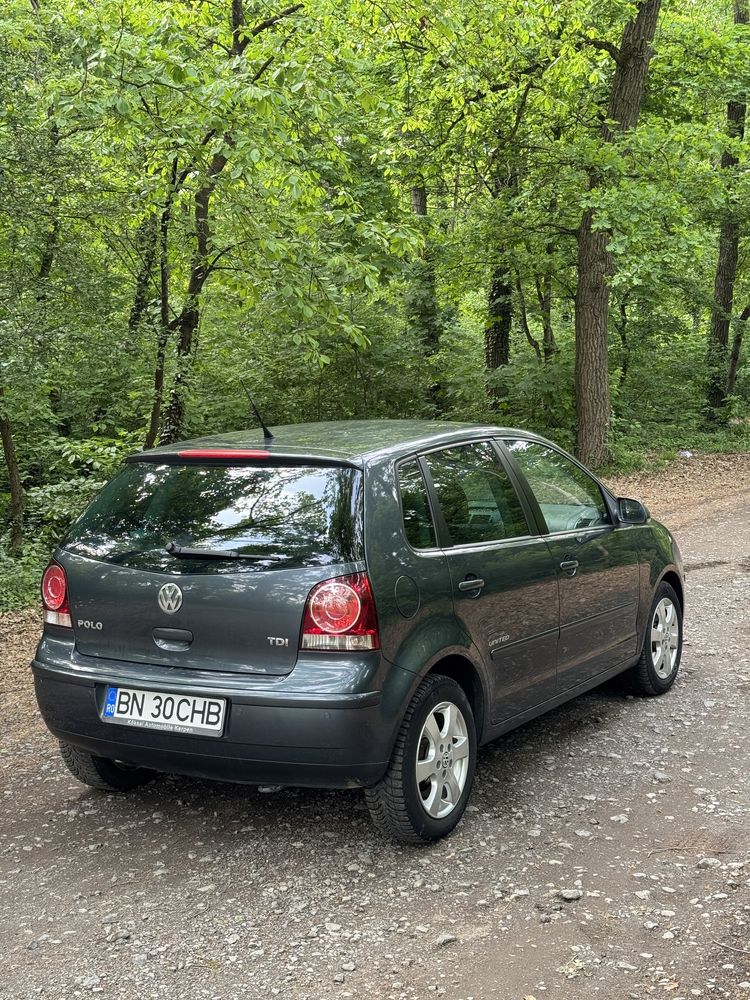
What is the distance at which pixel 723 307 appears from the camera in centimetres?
2344

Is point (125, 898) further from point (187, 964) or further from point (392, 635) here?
point (392, 635)

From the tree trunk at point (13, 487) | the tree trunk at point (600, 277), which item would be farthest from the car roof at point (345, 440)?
the tree trunk at point (600, 277)

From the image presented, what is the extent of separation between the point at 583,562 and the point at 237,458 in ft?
6.57

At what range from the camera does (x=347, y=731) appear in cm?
354

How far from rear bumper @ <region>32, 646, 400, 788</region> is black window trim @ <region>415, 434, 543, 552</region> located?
0.77m

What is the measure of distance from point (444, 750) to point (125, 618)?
1.41m

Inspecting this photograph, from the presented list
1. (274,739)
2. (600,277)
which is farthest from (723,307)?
(274,739)

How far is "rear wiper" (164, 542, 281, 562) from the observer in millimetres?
3723

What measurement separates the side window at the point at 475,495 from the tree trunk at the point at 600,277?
11.3m

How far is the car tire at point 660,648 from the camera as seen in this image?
5789 mm

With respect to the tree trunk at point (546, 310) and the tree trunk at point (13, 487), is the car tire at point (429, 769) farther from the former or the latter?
A: the tree trunk at point (546, 310)

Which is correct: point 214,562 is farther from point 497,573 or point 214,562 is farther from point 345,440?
point 497,573

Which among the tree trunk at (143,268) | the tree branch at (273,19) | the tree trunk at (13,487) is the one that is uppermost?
the tree branch at (273,19)

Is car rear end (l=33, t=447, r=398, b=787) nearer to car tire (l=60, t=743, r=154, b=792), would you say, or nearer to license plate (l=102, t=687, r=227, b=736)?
license plate (l=102, t=687, r=227, b=736)
